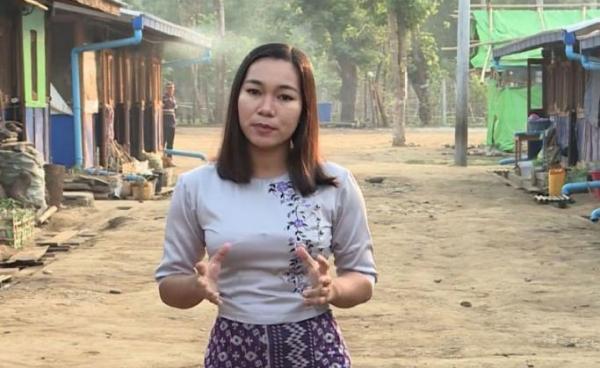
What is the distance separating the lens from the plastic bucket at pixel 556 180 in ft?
54.6

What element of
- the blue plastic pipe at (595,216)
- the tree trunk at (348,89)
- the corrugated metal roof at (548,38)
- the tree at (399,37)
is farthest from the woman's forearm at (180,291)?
the tree trunk at (348,89)

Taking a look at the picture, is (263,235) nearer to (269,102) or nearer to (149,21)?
(269,102)

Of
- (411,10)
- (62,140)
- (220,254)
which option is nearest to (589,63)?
(62,140)

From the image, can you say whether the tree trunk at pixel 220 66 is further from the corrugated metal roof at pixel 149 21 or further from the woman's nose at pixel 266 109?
the woman's nose at pixel 266 109

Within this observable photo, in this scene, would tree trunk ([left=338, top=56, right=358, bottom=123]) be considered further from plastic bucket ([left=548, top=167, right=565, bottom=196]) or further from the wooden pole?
plastic bucket ([left=548, top=167, right=565, bottom=196])

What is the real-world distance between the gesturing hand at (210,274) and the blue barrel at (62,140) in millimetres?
14900

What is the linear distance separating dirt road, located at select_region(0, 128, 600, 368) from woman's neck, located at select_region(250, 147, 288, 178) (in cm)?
27

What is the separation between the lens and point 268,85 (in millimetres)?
2932

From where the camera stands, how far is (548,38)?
18.4 m

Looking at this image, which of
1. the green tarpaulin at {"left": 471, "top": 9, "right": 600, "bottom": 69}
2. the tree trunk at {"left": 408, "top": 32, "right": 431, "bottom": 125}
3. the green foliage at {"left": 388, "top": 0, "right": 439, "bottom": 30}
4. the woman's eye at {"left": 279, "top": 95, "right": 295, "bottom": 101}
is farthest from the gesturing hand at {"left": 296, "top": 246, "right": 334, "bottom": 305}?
the tree trunk at {"left": 408, "top": 32, "right": 431, "bottom": 125}

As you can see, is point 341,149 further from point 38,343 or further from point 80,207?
point 38,343

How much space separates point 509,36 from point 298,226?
27001 mm

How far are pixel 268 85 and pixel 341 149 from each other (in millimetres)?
29575

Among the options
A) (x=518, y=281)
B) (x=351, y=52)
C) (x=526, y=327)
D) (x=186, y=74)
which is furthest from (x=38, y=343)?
(x=186, y=74)
